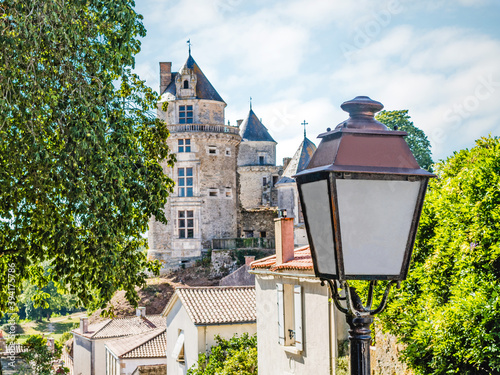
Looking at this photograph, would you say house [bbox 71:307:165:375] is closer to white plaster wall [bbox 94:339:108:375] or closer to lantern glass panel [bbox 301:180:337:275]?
white plaster wall [bbox 94:339:108:375]

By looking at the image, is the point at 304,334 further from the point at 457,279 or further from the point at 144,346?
the point at 144,346

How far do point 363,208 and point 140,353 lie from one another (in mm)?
26975

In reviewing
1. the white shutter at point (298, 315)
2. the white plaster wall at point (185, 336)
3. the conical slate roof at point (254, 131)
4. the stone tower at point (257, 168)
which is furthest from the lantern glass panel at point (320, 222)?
the conical slate roof at point (254, 131)

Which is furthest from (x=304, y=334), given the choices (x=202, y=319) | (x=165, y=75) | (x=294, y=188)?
(x=165, y=75)

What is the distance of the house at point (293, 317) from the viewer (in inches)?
497

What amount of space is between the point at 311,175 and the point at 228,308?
1884 cm

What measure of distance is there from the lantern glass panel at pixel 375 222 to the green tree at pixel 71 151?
657 centimetres

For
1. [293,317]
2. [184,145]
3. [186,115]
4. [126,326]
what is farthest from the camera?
[184,145]

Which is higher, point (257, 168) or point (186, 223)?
point (257, 168)

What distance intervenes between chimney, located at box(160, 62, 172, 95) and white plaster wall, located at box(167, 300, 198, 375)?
25528mm

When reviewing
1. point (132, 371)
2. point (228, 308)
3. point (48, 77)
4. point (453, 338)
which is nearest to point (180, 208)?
point (132, 371)

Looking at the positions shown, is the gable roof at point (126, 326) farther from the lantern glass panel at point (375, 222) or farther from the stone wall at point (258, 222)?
the lantern glass panel at point (375, 222)

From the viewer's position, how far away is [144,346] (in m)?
28.8

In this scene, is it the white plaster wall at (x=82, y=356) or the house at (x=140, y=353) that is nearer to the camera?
the house at (x=140, y=353)
